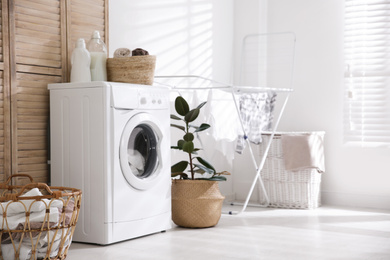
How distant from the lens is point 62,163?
10.0 ft

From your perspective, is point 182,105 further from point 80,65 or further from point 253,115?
point 253,115

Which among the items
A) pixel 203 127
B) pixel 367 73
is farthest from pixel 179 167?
pixel 367 73

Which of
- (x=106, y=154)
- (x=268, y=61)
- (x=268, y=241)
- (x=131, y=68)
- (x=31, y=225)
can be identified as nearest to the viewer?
(x=31, y=225)

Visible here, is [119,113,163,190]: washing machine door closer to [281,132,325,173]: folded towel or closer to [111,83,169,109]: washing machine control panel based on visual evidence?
[111,83,169,109]: washing machine control panel

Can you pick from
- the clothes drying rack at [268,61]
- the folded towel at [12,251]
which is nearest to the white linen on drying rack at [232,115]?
the clothes drying rack at [268,61]

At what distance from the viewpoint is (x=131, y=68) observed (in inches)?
126

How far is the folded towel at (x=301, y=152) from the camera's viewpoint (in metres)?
4.20

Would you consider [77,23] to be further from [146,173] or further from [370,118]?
[370,118]

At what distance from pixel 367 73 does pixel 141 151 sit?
2.03 meters

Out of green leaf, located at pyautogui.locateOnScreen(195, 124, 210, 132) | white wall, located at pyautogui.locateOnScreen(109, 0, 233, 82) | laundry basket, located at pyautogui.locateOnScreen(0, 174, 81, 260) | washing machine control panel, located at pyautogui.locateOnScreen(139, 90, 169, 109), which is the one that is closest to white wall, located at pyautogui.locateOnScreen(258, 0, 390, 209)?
white wall, located at pyautogui.locateOnScreen(109, 0, 233, 82)

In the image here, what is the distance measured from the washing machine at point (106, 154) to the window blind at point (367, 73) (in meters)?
1.87

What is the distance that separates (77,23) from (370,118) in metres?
2.30

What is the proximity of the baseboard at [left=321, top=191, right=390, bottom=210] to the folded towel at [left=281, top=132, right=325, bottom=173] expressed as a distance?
1.16 feet

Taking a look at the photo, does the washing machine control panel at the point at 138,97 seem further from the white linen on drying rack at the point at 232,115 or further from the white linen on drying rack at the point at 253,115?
the white linen on drying rack at the point at 253,115
